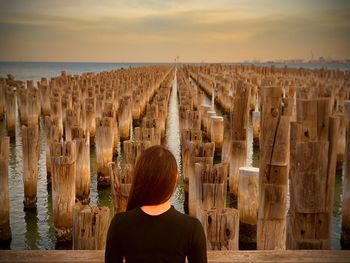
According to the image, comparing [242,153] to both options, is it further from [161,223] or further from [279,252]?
[161,223]

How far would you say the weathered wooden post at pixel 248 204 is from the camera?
635 cm

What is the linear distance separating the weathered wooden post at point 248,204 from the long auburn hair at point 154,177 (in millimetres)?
4196

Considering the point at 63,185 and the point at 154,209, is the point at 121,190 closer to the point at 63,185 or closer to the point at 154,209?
the point at 63,185

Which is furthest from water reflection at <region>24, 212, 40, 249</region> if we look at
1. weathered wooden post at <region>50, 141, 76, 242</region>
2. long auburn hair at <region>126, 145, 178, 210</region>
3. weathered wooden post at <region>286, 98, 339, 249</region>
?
long auburn hair at <region>126, 145, 178, 210</region>

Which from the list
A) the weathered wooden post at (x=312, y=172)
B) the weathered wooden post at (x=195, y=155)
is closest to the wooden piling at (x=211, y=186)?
the weathered wooden post at (x=312, y=172)

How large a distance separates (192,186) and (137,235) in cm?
483

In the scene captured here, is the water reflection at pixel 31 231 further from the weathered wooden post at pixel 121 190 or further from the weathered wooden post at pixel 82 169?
the weathered wooden post at pixel 121 190

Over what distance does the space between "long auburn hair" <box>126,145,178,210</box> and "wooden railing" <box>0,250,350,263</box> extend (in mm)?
1456

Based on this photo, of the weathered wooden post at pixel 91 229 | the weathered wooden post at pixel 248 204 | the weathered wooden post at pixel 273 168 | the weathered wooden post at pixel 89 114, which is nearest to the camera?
the weathered wooden post at pixel 91 229

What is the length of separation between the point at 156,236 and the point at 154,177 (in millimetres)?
311

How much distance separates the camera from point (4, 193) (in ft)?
21.6

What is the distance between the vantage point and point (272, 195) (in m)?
4.53

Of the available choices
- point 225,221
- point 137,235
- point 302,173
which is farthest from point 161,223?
point 302,173

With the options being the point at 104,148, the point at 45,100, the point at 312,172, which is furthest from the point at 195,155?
the point at 45,100
